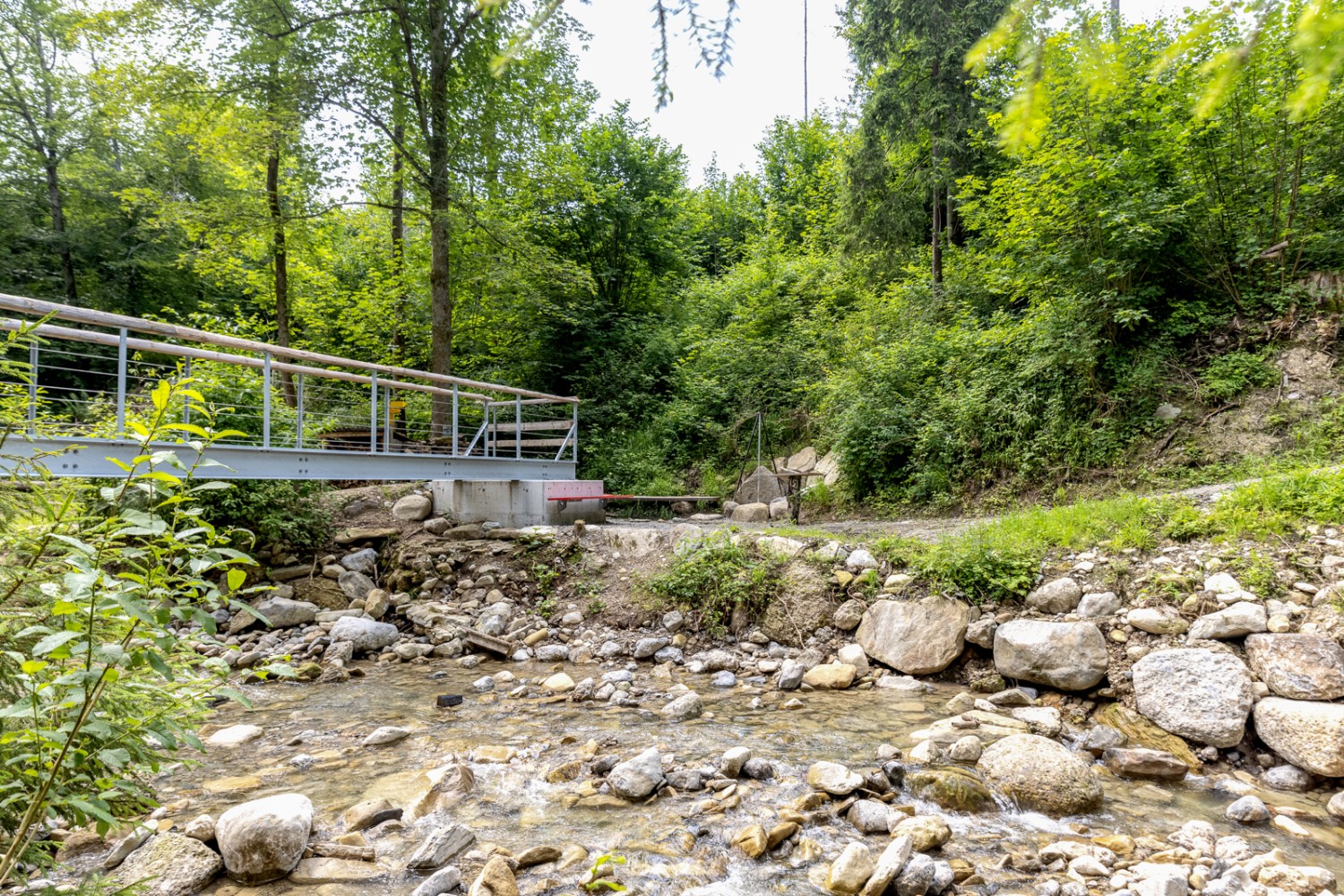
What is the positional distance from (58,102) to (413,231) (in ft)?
28.5

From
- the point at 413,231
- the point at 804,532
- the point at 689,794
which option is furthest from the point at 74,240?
the point at 689,794

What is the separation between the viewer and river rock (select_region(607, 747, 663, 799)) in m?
3.88

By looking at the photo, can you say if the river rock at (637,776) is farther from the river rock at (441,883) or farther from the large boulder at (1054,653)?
the large boulder at (1054,653)

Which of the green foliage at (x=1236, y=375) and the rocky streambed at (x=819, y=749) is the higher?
the green foliage at (x=1236, y=375)

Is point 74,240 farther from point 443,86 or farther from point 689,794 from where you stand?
point 689,794

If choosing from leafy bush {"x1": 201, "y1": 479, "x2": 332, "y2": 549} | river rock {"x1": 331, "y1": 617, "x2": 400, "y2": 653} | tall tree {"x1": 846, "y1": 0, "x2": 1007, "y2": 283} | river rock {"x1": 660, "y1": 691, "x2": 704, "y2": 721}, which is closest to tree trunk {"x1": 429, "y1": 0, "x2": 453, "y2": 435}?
leafy bush {"x1": 201, "y1": 479, "x2": 332, "y2": 549}

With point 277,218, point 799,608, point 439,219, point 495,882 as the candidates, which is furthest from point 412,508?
point 495,882

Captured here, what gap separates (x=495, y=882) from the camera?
2.97 m

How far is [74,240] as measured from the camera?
15.5 m

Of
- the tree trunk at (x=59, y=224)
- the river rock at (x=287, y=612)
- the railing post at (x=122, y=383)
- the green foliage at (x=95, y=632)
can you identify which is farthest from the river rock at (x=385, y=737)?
the tree trunk at (x=59, y=224)

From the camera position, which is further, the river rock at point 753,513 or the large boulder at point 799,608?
the river rock at point 753,513

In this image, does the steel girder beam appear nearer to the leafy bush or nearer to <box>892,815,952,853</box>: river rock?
the leafy bush

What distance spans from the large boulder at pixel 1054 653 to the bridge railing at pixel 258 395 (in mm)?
5803

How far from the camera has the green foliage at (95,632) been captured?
1447 mm
